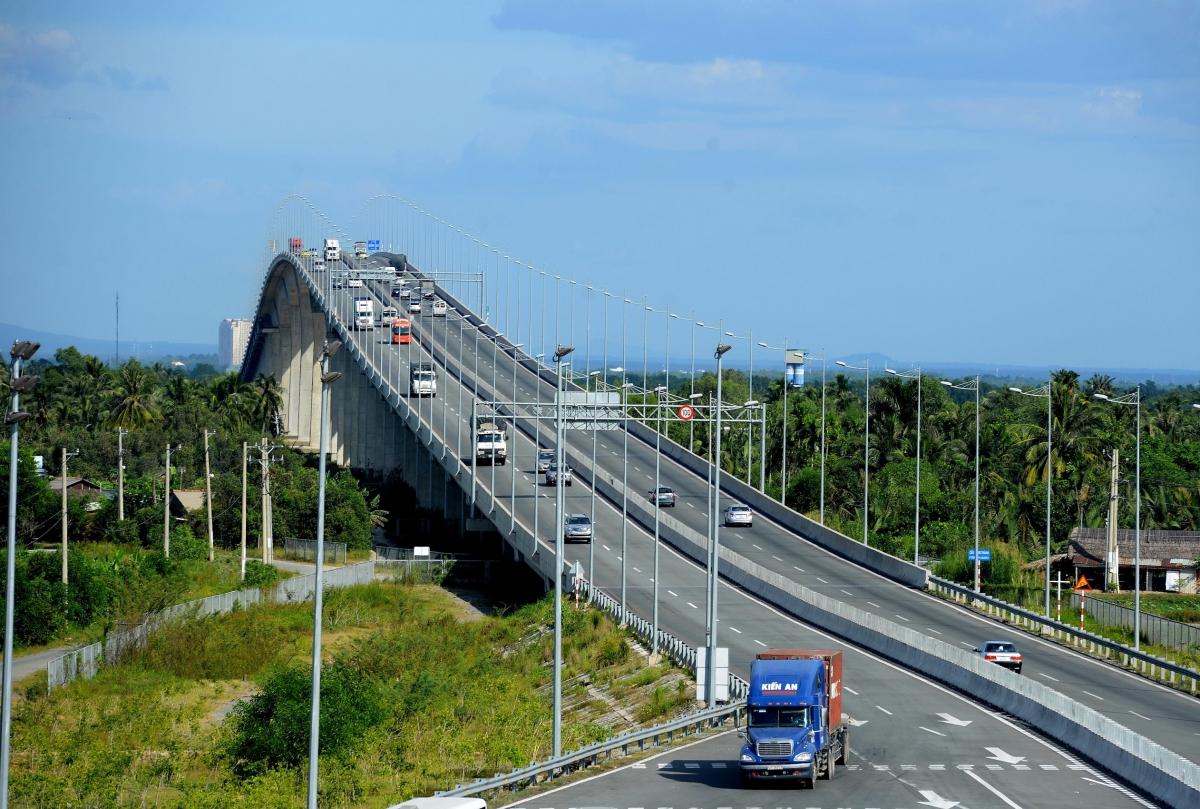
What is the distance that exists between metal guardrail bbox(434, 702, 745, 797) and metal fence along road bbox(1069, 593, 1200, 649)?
74.6 ft

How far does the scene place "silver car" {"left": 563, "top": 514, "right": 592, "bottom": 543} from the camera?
242 feet

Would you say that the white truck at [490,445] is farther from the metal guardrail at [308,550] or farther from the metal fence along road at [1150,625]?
the metal fence along road at [1150,625]

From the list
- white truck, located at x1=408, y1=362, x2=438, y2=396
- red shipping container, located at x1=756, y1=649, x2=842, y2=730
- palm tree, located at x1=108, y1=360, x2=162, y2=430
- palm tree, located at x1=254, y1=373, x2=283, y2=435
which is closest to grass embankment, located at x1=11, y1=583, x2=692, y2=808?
red shipping container, located at x1=756, y1=649, x2=842, y2=730

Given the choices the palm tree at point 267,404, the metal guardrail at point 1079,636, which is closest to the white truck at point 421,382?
the palm tree at point 267,404

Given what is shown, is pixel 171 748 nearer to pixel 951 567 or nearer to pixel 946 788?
pixel 946 788

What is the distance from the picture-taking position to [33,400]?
130 m

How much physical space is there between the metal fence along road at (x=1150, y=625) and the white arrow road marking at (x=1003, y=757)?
2313 centimetres

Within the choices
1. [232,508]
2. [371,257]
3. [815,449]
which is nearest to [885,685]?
[232,508]

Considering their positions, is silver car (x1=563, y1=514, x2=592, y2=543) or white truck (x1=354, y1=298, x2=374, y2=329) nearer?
silver car (x1=563, y1=514, x2=592, y2=543)

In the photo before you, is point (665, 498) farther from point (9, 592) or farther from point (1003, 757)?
point (9, 592)

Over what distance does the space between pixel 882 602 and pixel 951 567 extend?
16230mm

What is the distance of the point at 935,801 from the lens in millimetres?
27922

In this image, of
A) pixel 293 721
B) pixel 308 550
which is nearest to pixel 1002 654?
pixel 293 721

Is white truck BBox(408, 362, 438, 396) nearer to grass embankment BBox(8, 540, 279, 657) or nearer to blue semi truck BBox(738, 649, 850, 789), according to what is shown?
grass embankment BBox(8, 540, 279, 657)
